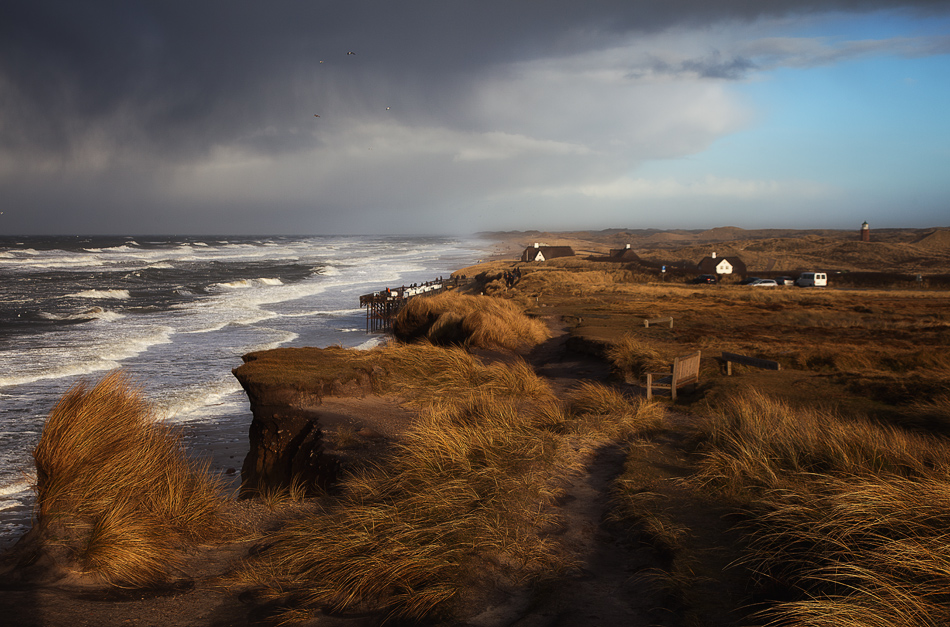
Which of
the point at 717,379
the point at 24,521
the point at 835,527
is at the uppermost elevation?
the point at 835,527

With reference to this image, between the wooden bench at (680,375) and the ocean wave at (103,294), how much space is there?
39.8 meters

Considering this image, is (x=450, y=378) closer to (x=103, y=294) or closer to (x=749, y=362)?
(x=749, y=362)

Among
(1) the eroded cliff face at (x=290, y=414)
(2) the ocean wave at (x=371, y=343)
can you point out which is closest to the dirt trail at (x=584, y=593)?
(1) the eroded cliff face at (x=290, y=414)

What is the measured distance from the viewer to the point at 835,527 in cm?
439

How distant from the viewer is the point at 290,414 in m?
9.07

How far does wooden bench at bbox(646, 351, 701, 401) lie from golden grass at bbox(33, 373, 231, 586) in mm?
8408

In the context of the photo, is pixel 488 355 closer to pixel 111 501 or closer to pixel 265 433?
pixel 265 433

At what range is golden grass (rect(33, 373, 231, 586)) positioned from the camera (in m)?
5.03

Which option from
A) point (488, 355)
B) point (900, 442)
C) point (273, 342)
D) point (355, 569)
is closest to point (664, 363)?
point (488, 355)

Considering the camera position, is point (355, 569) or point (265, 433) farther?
point (265, 433)

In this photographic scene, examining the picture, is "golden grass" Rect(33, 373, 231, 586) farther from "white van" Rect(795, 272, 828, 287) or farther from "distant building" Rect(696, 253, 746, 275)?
"distant building" Rect(696, 253, 746, 275)

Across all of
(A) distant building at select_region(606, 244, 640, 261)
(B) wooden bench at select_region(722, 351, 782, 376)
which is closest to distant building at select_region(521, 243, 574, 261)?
(A) distant building at select_region(606, 244, 640, 261)

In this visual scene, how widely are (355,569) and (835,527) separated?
361 centimetres

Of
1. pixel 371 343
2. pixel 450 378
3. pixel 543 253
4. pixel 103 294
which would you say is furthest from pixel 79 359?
pixel 543 253
